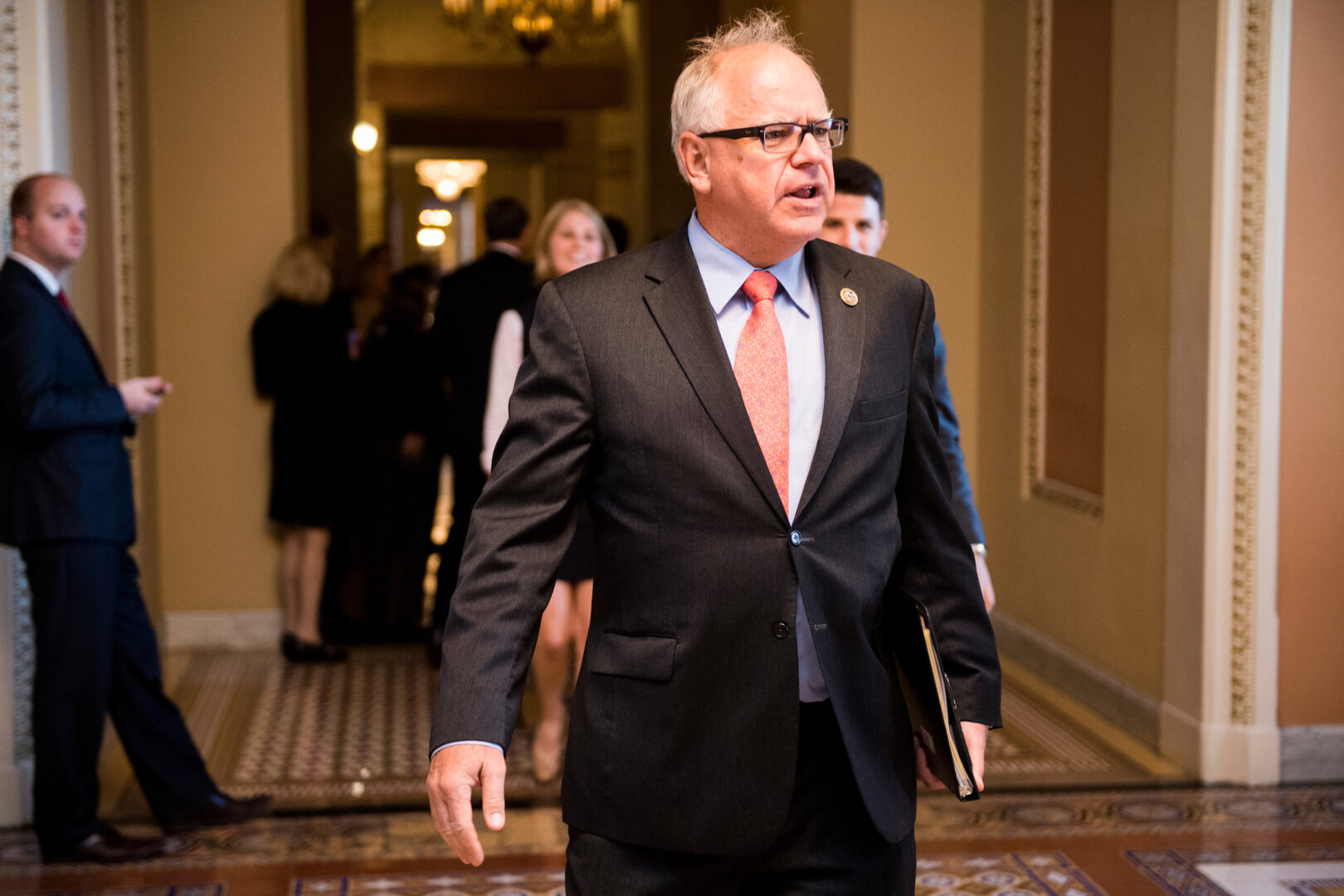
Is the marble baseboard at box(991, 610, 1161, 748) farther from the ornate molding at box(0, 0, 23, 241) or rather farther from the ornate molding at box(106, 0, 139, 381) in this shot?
the ornate molding at box(0, 0, 23, 241)

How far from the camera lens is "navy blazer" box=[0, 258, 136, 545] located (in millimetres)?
3670

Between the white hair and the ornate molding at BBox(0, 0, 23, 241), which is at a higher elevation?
the ornate molding at BBox(0, 0, 23, 241)

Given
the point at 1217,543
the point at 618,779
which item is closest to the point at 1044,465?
the point at 1217,543

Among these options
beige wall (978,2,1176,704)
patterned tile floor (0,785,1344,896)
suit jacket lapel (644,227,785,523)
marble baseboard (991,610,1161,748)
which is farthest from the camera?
marble baseboard (991,610,1161,748)

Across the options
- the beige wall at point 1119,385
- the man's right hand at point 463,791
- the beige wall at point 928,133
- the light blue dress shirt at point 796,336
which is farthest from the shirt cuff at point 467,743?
the beige wall at point 928,133

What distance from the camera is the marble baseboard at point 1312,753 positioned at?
Answer: 14.6ft

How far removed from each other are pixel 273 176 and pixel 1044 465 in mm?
3591

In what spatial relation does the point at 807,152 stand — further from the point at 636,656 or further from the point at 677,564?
the point at 636,656

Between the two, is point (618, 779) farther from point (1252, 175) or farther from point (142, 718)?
point (1252, 175)

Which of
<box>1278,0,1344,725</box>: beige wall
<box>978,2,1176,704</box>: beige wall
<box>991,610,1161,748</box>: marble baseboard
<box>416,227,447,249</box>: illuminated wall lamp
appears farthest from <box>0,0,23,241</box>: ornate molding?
<box>416,227,447,249</box>: illuminated wall lamp

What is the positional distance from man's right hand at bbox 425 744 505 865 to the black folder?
556 mm

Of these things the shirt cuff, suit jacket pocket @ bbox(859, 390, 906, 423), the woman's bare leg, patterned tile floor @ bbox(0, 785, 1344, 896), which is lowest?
patterned tile floor @ bbox(0, 785, 1344, 896)

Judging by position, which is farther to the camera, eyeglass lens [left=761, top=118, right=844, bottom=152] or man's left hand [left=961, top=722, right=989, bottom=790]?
man's left hand [left=961, top=722, right=989, bottom=790]

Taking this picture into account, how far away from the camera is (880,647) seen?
1.91m
